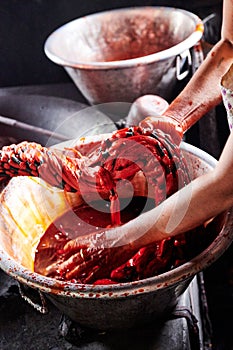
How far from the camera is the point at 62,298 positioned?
1470 millimetres

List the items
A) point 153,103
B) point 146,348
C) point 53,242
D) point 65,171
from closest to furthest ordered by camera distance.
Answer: point 65,171
point 146,348
point 53,242
point 153,103

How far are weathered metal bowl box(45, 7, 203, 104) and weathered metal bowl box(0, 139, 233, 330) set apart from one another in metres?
0.84

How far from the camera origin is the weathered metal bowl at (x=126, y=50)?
246 centimetres

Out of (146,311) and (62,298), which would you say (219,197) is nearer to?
(146,311)

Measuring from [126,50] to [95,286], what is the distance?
2155 mm

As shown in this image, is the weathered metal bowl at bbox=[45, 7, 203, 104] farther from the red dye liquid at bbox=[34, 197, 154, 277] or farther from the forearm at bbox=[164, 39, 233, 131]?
the red dye liquid at bbox=[34, 197, 154, 277]

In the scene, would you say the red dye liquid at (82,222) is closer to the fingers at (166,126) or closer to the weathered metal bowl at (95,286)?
the weathered metal bowl at (95,286)

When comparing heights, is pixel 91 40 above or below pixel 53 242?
above

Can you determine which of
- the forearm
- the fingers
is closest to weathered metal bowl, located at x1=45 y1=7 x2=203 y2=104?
the forearm

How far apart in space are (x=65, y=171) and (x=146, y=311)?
1.83 feet

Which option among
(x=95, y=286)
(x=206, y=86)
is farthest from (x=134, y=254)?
(x=206, y=86)

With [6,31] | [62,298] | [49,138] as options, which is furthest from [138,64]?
[6,31]

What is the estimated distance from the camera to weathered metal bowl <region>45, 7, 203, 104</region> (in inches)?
96.7

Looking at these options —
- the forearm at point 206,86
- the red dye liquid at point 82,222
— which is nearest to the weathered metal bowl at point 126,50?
the forearm at point 206,86
